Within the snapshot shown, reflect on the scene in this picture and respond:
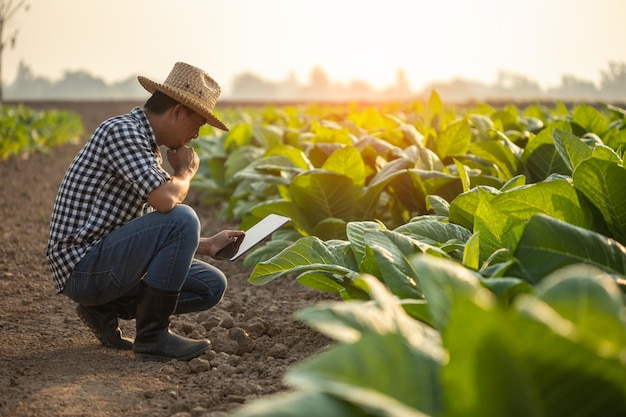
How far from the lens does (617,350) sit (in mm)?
939

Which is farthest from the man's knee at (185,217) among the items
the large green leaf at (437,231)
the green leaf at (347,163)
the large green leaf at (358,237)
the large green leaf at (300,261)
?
the green leaf at (347,163)

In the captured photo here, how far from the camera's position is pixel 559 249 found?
164 centimetres

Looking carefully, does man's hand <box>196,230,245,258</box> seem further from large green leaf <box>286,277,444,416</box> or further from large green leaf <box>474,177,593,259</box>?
large green leaf <box>286,277,444,416</box>

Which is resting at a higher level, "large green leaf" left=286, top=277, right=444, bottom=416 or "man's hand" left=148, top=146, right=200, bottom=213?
"large green leaf" left=286, top=277, right=444, bottom=416

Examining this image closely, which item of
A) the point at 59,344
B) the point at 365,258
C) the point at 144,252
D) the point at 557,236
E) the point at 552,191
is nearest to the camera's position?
the point at 557,236

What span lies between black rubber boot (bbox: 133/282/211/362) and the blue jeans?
6cm

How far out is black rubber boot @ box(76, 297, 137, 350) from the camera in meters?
2.98

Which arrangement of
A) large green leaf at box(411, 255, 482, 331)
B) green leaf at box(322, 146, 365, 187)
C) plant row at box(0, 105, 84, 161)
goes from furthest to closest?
plant row at box(0, 105, 84, 161), green leaf at box(322, 146, 365, 187), large green leaf at box(411, 255, 482, 331)

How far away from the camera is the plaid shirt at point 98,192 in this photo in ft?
8.79

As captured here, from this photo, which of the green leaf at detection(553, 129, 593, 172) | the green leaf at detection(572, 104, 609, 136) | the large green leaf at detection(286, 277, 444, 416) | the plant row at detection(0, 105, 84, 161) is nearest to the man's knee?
the green leaf at detection(553, 129, 593, 172)

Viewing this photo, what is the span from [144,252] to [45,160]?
10477mm

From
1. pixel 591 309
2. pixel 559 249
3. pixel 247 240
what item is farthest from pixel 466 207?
pixel 591 309

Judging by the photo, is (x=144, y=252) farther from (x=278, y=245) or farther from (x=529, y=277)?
(x=529, y=277)

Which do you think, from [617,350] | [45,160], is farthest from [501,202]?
[45,160]
